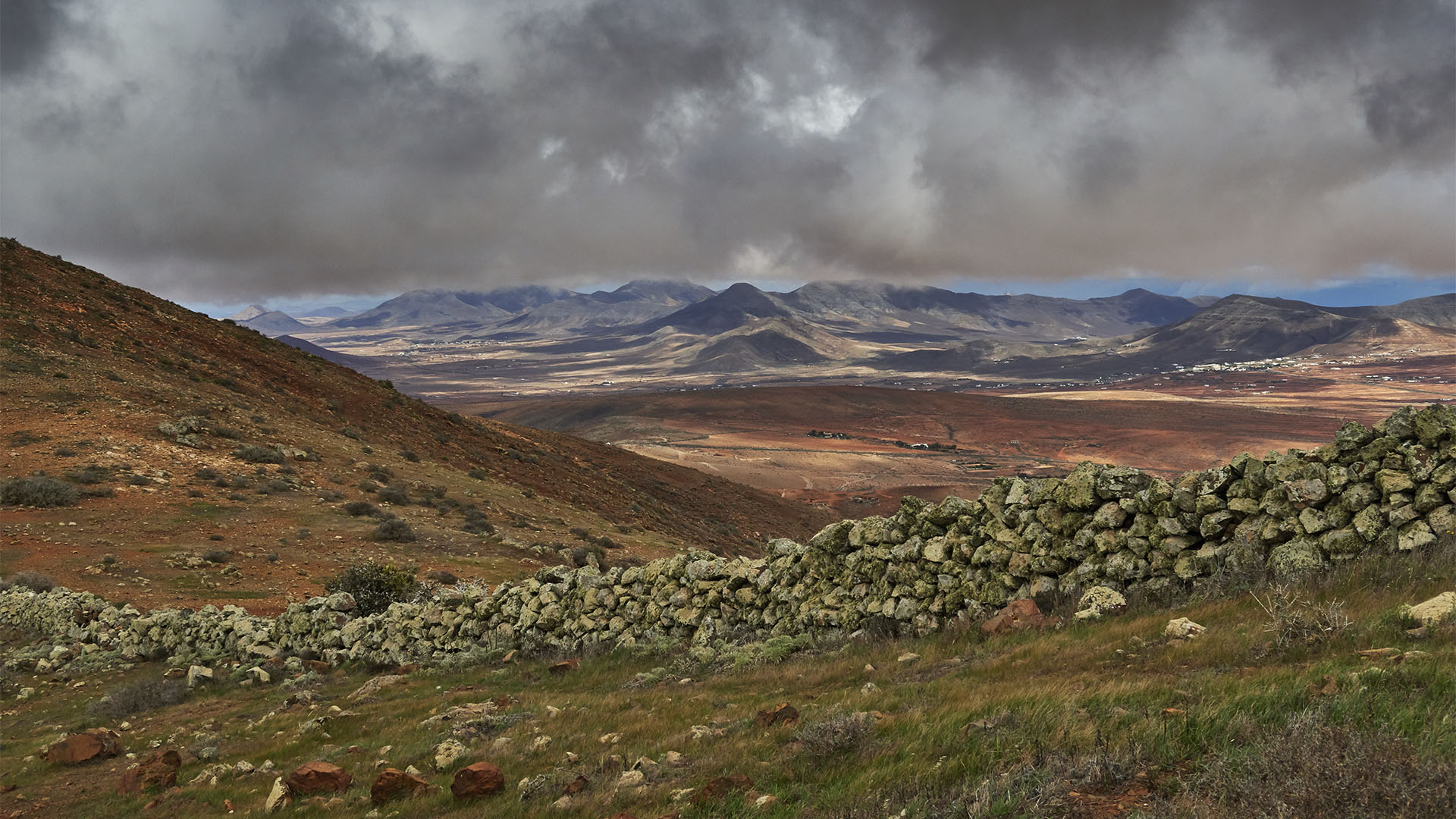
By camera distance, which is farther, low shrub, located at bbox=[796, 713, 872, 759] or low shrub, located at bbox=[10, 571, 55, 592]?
low shrub, located at bbox=[10, 571, 55, 592]

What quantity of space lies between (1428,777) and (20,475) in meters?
30.0

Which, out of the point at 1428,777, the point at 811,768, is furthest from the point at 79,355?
the point at 1428,777

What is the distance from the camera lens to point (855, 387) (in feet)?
539

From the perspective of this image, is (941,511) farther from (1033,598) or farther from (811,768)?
(811,768)

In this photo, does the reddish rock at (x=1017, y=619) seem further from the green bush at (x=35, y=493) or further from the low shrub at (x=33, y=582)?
the green bush at (x=35, y=493)

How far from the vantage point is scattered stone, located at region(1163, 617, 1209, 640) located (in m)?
7.22

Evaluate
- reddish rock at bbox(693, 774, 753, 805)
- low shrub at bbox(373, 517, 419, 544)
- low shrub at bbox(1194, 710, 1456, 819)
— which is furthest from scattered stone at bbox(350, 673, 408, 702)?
low shrub at bbox(1194, 710, 1456, 819)

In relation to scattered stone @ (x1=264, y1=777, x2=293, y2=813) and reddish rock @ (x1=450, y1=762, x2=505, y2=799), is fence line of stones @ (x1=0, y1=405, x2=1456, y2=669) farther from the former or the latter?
scattered stone @ (x1=264, y1=777, x2=293, y2=813)

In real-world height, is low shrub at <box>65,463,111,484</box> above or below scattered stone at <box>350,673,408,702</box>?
above

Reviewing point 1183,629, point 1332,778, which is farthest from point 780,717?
point 1332,778

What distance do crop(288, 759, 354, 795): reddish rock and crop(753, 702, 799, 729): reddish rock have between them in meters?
4.49

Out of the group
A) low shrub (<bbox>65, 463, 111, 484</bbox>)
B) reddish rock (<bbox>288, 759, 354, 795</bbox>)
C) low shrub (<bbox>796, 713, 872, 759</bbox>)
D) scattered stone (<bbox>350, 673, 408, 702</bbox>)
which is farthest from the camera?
low shrub (<bbox>65, 463, 111, 484</bbox>)

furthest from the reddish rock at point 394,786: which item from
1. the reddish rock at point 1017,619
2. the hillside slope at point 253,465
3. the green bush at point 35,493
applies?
the green bush at point 35,493

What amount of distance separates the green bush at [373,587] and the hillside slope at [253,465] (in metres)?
1.75
